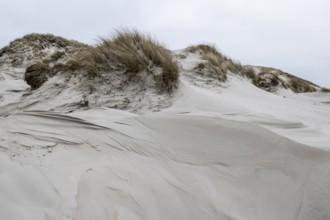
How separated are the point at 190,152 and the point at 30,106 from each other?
2.47 metres

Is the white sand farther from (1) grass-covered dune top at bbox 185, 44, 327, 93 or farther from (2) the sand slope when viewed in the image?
(1) grass-covered dune top at bbox 185, 44, 327, 93

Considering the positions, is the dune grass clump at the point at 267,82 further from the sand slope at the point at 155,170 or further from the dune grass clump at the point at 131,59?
the sand slope at the point at 155,170

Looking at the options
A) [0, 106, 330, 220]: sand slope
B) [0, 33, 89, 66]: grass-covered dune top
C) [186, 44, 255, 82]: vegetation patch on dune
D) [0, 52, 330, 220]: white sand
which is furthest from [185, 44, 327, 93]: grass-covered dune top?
[0, 33, 89, 66]: grass-covered dune top

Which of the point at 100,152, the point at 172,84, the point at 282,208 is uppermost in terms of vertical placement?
the point at 172,84

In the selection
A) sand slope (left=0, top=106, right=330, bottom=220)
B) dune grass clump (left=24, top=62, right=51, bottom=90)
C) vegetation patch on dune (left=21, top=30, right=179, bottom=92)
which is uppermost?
vegetation patch on dune (left=21, top=30, right=179, bottom=92)

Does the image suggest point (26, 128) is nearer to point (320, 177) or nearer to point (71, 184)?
point (71, 184)

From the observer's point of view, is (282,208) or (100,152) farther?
(100,152)

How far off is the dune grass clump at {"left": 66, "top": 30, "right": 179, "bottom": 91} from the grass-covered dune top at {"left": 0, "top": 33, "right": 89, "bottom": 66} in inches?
158

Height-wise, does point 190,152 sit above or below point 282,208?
above

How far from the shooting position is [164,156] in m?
2.53

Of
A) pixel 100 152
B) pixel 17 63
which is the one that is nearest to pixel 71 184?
pixel 100 152

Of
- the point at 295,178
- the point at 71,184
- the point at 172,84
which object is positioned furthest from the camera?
the point at 172,84

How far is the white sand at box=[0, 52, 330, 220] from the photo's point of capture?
1.88m

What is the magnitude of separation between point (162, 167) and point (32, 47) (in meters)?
8.09
